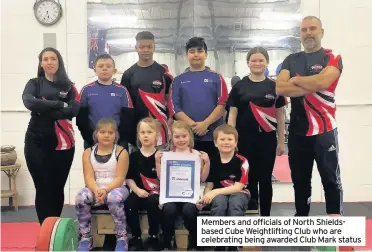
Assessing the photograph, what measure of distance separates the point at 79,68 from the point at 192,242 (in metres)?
2.57

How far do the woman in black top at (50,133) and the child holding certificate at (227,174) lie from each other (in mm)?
1007

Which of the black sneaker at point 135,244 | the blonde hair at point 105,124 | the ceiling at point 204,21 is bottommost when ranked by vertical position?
the black sneaker at point 135,244

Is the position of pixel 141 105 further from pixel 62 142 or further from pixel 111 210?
pixel 111 210

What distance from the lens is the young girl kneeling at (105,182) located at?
2.57 metres

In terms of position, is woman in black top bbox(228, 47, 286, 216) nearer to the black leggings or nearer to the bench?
the bench

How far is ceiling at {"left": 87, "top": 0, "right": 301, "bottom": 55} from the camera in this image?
4430 millimetres

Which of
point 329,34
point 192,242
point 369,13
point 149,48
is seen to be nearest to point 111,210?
point 192,242

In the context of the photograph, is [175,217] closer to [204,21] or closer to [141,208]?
[141,208]

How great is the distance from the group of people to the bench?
0.05 m

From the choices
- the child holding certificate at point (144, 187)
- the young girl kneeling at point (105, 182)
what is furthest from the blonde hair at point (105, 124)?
the child holding certificate at point (144, 187)

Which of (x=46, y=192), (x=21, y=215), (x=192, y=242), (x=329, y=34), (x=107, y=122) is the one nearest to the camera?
(x=192, y=242)

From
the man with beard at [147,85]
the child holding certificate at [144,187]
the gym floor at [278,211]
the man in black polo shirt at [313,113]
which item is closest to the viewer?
the child holding certificate at [144,187]

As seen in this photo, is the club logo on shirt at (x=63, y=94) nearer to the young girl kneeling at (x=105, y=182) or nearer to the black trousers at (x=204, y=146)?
the young girl kneeling at (x=105, y=182)

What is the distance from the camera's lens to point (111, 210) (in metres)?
2.58
